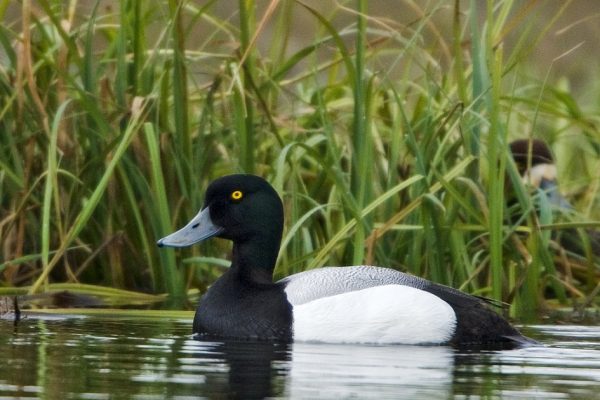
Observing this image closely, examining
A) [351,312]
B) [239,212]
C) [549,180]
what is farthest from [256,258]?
[549,180]

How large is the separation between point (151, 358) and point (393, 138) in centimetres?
216

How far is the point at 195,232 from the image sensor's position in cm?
652

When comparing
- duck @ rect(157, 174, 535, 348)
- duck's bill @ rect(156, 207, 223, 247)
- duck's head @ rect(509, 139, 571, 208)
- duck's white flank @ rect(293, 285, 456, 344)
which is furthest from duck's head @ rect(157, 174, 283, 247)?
duck's head @ rect(509, 139, 571, 208)

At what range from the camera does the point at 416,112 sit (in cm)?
746

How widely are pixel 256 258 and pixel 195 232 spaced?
0.28 meters

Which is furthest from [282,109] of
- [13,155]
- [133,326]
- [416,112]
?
[133,326]

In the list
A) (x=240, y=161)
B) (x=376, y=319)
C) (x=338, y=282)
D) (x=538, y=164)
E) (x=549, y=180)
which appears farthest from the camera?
(x=538, y=164)

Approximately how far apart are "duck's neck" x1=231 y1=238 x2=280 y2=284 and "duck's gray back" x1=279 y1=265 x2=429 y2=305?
1.14 feet

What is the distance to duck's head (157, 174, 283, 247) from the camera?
6.51m

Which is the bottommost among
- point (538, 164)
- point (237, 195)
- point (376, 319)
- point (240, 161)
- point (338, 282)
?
point (376, 319)

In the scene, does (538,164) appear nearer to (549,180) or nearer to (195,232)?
(549,180)

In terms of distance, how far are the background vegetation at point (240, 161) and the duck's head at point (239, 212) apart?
94 millimetres

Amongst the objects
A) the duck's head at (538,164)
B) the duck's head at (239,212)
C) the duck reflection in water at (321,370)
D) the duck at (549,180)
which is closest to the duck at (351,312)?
the duck reflection in water at (321,370)

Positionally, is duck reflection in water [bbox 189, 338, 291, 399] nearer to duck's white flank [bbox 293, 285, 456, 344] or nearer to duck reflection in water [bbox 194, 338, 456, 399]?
duck reflection in water [bbox 194, 338, 456, 399]
